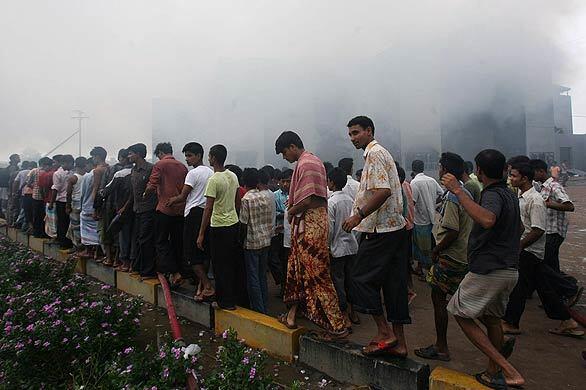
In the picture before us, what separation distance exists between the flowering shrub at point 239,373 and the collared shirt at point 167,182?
5.38 ft

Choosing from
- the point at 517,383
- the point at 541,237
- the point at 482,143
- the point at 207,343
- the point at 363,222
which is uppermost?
the point at 482,143

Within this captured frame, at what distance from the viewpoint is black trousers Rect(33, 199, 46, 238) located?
625 centimetres

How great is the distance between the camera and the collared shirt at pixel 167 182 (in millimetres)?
3420

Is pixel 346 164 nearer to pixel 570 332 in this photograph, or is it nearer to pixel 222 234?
pixel 222 234

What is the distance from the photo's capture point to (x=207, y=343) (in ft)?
9.51

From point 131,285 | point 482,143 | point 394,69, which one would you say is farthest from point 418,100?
point 131,285

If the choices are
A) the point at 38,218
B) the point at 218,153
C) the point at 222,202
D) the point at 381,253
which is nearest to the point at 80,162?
the point at 38,218

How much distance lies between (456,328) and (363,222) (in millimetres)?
1469

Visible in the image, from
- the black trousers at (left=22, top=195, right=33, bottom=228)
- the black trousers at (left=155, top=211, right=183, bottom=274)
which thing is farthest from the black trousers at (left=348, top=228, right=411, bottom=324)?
the black trousers at (left=22, top=195, right=33, bottom=228)

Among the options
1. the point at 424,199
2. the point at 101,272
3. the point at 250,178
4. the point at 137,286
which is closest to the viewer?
the point at 250,178

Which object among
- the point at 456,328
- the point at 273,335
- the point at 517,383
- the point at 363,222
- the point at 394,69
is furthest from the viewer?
the point at 394,69

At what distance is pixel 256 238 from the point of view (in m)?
3.04

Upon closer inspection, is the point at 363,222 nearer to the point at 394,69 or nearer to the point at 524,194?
the point at 524,194

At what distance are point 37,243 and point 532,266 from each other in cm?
672
